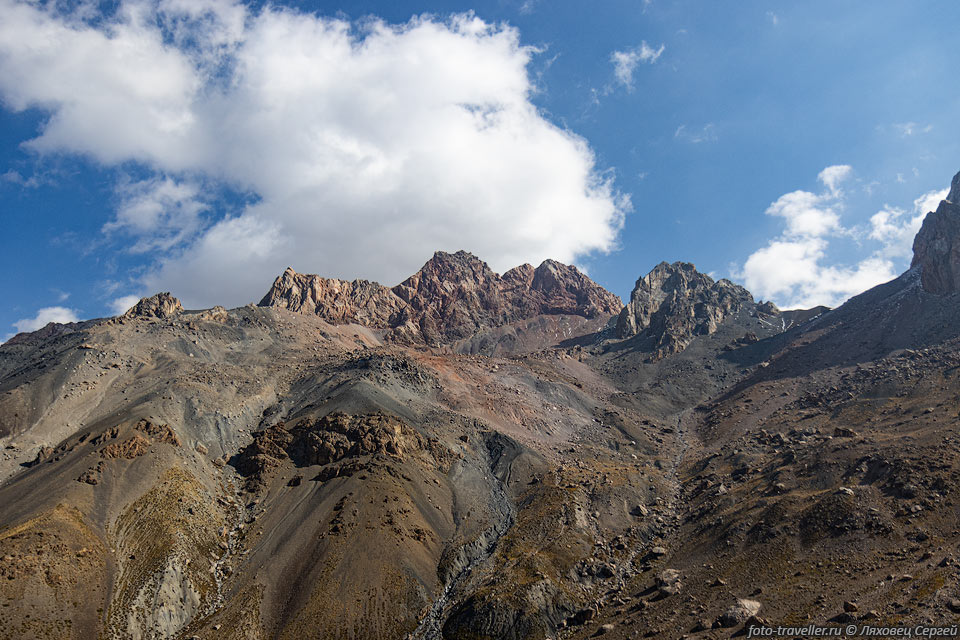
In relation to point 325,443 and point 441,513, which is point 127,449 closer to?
point 325,443

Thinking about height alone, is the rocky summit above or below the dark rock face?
below

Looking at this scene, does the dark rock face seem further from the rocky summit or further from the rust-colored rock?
the rust-colored rock

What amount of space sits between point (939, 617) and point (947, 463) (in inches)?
2006

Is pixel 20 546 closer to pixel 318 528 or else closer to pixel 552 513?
pixel 318 528

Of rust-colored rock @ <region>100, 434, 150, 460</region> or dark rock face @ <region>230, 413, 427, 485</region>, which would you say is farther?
dark rock face @ <region>230, 413, 427, 485</region>

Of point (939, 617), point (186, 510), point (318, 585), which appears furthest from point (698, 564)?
point (186, 510)

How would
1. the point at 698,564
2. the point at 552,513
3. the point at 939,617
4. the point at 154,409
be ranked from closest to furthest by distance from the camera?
the point at 939,617
the point at 698,564
the point at 552,513
the point at 154,409

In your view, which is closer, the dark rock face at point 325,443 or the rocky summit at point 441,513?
the rocky summit at point 441,513

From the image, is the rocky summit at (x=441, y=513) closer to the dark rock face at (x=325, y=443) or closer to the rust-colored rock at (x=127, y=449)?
the rust-colored rock at (x=127, y=449)

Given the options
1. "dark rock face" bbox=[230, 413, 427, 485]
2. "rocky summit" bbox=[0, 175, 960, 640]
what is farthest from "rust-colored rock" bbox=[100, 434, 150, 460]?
"dark rock face" bbox=[230, 413, 427, 485]

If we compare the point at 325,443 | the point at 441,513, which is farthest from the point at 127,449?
the point at 441,513

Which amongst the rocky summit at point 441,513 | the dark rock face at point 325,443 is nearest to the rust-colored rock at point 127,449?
the rocky summit at point 441,513

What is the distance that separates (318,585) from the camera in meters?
102

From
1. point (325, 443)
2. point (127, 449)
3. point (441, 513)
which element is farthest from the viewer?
point (325, 443)
